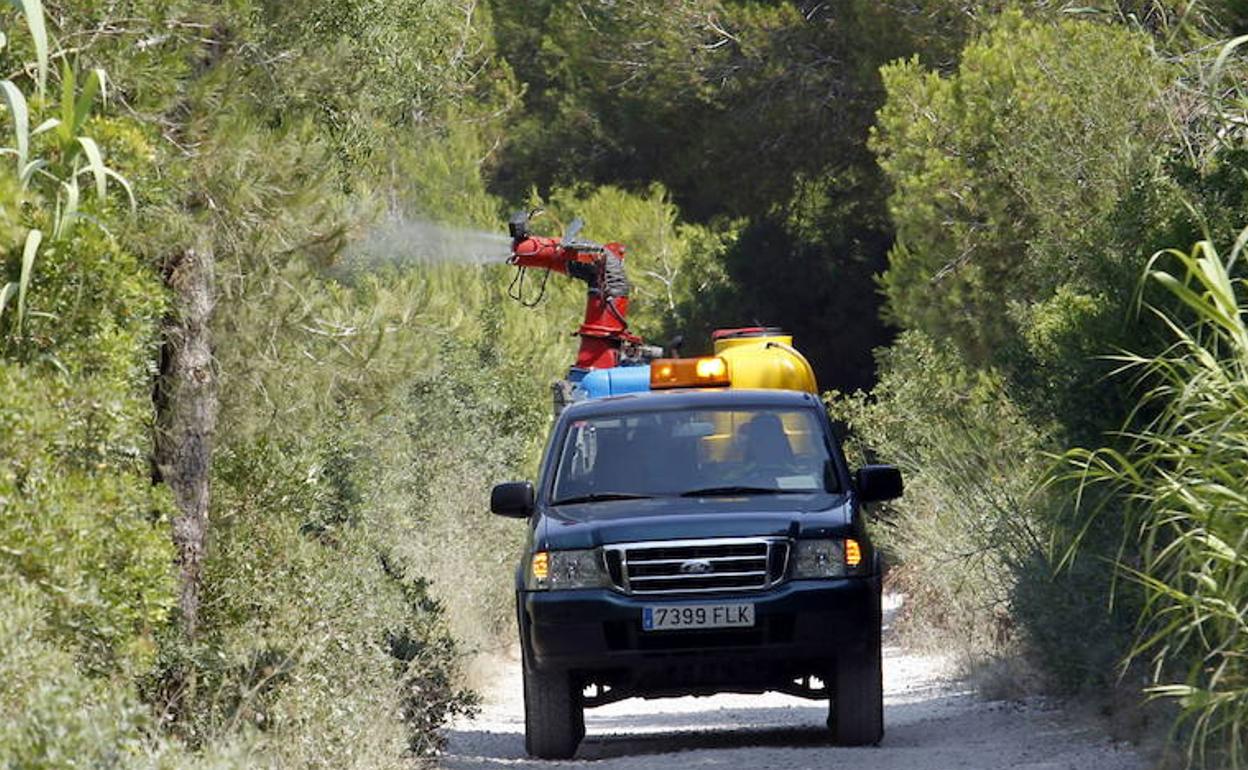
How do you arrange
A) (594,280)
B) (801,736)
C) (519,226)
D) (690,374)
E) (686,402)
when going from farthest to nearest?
(594,280), (519,226), (690,374), (801,736), (686,402)

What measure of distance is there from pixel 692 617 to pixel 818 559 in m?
0.68

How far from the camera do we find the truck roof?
1264cm

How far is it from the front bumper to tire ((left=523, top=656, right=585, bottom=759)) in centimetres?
32

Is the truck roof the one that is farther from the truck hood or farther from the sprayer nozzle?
the sprayer nozzle

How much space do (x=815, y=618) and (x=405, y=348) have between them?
3232 millimetres

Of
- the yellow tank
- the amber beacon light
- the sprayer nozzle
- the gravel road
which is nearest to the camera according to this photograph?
the gravel road

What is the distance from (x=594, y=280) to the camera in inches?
875

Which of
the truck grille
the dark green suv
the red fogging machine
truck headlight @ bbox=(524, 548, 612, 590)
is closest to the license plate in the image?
the dark green suv

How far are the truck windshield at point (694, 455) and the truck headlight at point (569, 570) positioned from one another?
82cm

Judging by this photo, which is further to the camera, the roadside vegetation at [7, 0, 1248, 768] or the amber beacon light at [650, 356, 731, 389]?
the amber beacon light at [650, 356, 731, 389]

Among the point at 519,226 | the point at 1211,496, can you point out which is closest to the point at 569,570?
the point at 1211,496

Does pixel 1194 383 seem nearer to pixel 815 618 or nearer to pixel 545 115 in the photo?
pixel 815 618

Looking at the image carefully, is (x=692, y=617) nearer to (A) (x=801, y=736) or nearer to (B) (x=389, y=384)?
(A) (x=801, y=736)

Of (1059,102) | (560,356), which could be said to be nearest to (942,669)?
(1059,102)
